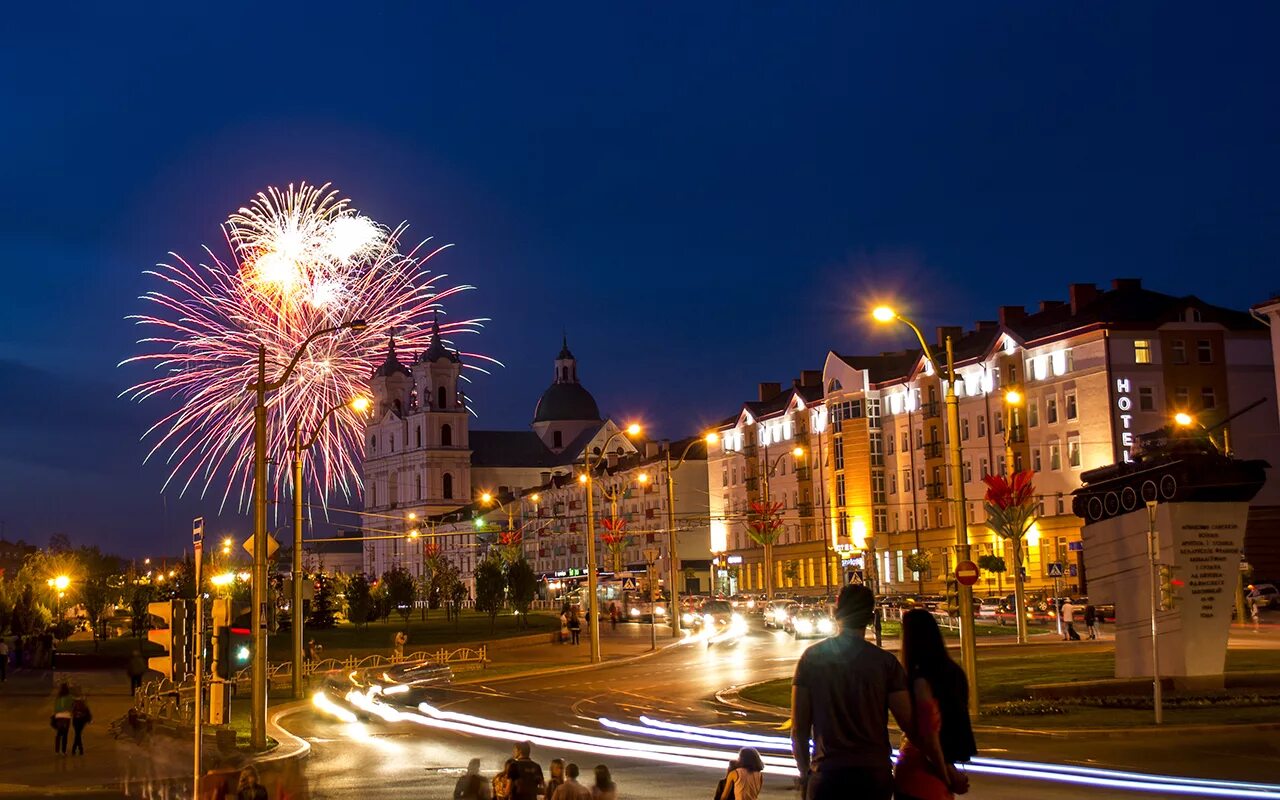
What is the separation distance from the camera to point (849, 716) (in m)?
8.27

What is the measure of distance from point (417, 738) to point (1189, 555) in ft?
53.1

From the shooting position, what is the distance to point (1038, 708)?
28062mm

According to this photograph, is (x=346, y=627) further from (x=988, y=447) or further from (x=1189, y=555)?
(x=1189, y=555)

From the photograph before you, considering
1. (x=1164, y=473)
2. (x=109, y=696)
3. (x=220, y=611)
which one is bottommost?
(x=109, y=696)

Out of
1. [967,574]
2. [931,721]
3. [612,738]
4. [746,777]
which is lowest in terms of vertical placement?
[612,738]

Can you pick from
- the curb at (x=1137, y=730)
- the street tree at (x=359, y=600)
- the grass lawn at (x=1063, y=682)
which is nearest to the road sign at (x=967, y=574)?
the curb at (x=1137, y=730)

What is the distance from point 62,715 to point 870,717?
82.2ft

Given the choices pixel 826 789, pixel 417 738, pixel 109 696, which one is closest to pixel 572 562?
pixel 109 696

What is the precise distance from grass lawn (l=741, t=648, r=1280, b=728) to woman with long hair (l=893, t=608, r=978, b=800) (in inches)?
725

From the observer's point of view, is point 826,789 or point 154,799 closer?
point 826,789

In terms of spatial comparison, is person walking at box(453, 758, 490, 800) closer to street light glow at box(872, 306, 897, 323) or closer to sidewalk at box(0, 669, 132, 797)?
sidewalk at box(0, 669, 132, 797)

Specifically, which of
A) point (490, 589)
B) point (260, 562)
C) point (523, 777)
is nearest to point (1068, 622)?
point (260, 562)

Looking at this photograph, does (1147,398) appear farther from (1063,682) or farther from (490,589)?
(1063,682)

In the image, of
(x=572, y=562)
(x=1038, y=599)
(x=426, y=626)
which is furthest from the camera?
(x=572, y=562)
